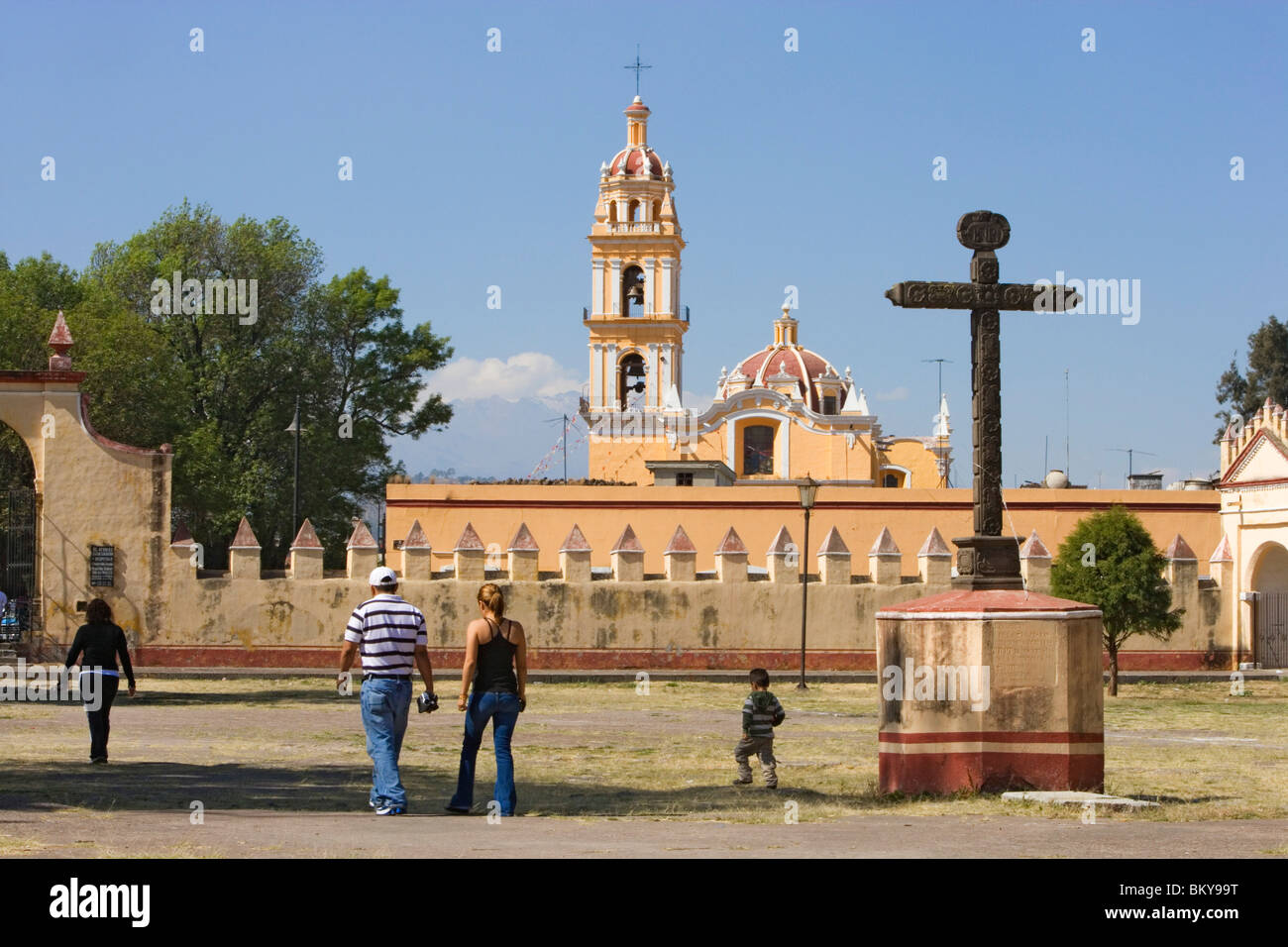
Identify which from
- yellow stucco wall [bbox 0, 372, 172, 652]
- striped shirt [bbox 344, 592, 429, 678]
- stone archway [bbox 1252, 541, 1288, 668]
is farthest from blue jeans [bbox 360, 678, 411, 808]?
stone archway [bbox 1252, 541, 1288, 668]

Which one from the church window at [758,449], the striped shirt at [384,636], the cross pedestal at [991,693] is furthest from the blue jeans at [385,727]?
the church window at [758,449]

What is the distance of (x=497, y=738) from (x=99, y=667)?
531cm

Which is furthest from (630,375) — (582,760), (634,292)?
(582,760)

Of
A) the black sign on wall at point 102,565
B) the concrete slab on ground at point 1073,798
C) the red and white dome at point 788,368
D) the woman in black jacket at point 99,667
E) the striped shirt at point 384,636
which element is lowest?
the concrete slab on ground at point 1073,798

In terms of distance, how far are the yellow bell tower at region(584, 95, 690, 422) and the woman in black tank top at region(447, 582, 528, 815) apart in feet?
164

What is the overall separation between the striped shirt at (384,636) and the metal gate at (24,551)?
22.2 meters

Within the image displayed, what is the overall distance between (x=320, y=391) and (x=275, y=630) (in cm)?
1953

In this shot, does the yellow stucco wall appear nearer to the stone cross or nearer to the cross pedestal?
the stone cross

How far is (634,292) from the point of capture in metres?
62.9

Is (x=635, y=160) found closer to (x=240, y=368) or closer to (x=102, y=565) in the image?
(x=240, y=368)

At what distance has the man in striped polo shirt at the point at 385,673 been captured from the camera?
11391 millimetres

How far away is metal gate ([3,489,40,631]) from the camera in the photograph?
32000mm

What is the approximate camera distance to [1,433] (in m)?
41.4

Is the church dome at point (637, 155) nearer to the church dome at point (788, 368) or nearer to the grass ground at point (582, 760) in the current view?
the church dome at point (788, 368)
